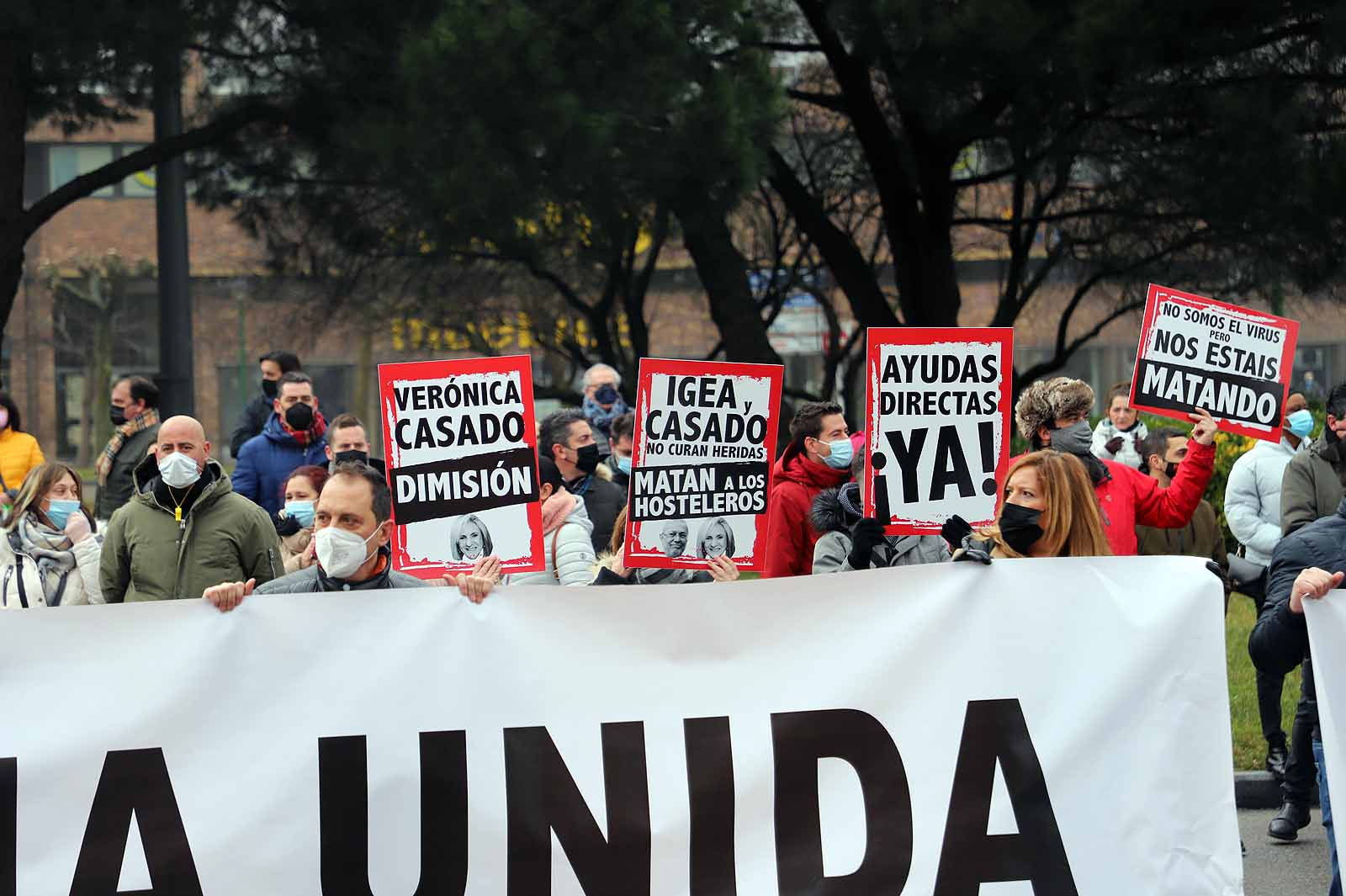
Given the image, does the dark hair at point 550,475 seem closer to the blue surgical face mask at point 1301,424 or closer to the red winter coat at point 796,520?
the red winter coat at point 796,520

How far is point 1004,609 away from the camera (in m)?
4.43

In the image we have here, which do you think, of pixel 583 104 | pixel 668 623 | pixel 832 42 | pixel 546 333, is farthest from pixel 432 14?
pixel 546 333

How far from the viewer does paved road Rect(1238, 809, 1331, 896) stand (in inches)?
223

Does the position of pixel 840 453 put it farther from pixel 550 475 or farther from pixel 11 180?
pixel 11 180

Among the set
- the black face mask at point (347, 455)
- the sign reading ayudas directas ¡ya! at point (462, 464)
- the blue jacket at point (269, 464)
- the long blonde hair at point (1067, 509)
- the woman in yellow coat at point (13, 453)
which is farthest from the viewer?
the woman in yellow coat at point (13, 453)

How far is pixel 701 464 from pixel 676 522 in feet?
0.63

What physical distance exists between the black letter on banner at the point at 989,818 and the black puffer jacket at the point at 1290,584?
76 cm

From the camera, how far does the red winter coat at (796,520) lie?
6.22 meters

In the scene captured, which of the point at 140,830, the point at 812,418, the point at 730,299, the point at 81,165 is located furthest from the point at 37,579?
the point at 81,165

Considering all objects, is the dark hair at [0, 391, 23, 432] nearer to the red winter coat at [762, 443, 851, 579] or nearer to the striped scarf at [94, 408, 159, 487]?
the striped scarf at [94, 408, 159, 487]

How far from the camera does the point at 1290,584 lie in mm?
4613

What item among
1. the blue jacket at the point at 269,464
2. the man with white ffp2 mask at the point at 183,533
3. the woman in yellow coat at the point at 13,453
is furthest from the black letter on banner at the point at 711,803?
the woman in yellow coat at the point at 13,453

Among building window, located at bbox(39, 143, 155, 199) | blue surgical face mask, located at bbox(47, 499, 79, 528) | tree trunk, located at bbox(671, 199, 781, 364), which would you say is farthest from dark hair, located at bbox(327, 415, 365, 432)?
building window, located at bbox(39, 143, 155, 199)

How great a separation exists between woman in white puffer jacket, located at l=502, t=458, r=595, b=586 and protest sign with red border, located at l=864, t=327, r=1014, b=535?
3.97 feet
